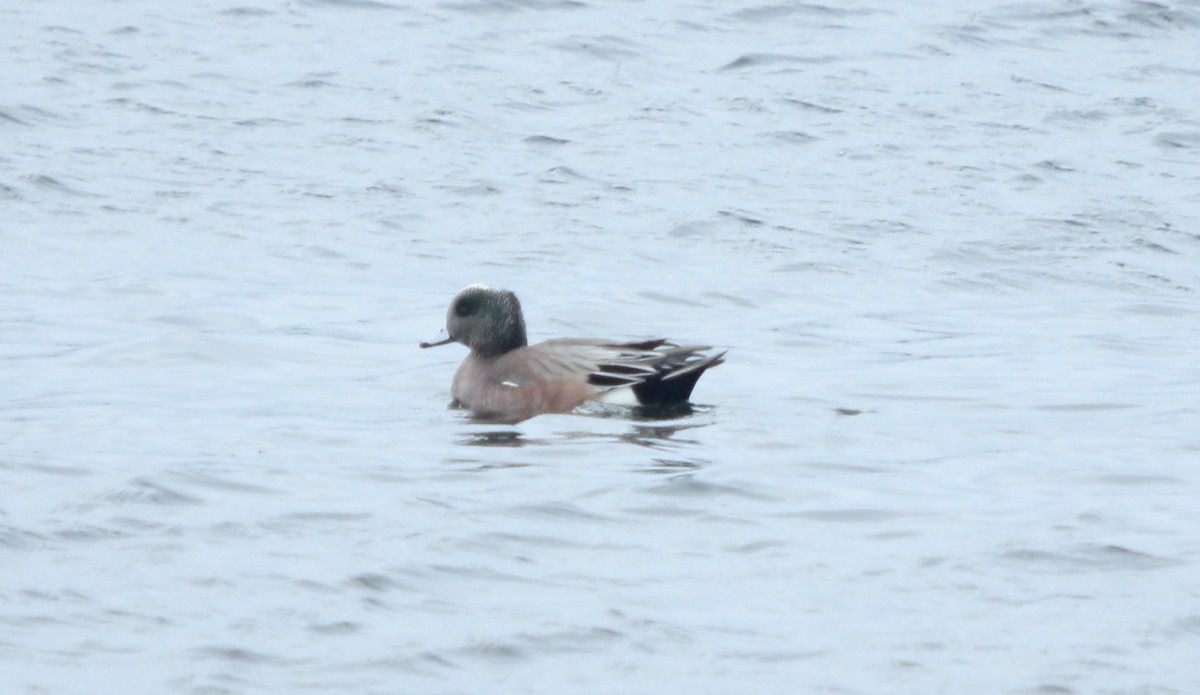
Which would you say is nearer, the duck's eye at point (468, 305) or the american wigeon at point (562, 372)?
the american wigeon at point (562, 372)

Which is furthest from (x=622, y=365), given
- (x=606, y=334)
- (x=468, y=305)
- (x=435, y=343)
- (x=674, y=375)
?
(x=606, y=334)

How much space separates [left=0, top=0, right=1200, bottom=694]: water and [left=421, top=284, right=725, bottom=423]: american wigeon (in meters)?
0.18

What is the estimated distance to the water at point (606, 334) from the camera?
5086mm

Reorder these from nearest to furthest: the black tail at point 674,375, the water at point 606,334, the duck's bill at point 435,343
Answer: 1. the water at point 606,334
2. the black tail at point 674,375
3. the duck's bill at point 435,343

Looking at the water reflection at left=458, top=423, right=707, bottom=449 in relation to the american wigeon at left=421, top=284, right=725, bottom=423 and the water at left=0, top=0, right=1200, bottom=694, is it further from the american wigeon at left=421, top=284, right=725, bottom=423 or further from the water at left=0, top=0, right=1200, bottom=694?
the american wigeon at left=421, top=284, right=725, bottom=423

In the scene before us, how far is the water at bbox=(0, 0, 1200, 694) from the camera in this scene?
5086 mm

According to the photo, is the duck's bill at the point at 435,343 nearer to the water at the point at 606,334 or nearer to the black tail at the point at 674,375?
the water at the point at 606,334

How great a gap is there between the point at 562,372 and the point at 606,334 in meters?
2.17

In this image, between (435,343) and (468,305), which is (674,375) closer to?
(468,305)

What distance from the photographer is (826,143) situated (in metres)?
16.8

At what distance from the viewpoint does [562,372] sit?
8859 millimetres

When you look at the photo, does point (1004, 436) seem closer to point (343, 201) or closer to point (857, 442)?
point (857, 442)

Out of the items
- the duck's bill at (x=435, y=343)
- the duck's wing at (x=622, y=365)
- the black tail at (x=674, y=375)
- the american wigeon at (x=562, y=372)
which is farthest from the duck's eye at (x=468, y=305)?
the black tail at (x=674, y=375)

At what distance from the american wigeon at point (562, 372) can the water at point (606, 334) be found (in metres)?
0.18
